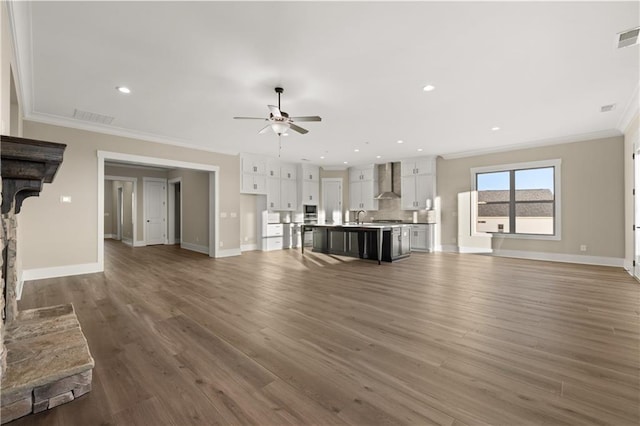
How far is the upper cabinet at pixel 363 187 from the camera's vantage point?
9576 millimetres

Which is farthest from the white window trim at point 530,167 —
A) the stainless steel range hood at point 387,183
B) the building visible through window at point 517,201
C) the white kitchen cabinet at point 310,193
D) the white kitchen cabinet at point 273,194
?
the white kitchen cabinet at point 273,194

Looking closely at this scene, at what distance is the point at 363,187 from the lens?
9773mm

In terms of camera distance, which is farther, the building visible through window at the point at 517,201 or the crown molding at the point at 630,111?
the building visible through window at the point at 517,201

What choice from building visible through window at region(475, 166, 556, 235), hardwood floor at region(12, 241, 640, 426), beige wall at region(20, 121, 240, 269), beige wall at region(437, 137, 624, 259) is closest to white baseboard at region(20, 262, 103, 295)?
beige wall at region(20, 121, 240, 269)

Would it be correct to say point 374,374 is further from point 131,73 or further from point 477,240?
point 477,240

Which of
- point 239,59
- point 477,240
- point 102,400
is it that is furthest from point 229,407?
point 477,240

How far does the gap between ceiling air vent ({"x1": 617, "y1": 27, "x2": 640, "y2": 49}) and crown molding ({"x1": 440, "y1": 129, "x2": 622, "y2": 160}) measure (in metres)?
4.11

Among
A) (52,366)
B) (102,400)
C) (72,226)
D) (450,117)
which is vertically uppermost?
(450,117)

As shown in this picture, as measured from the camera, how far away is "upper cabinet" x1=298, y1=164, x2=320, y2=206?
30.7ft

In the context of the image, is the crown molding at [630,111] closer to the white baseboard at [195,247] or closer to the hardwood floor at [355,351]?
the hardwood floor at [355,351]

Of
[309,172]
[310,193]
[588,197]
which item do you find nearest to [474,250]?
[588,197]

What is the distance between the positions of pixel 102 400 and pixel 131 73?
11.0 feet

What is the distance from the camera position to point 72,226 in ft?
16.5

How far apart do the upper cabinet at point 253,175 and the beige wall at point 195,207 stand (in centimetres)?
102
